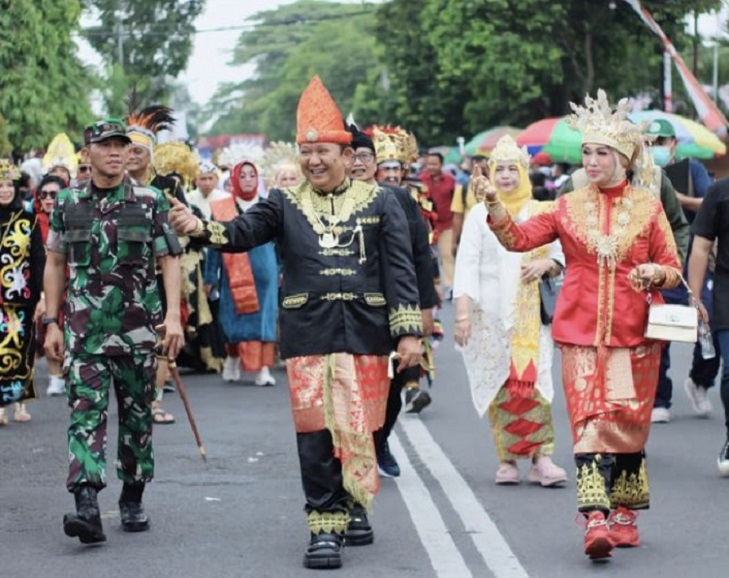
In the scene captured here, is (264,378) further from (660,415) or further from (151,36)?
(151,36)

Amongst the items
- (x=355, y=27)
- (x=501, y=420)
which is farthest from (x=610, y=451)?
(x=355, y=27)

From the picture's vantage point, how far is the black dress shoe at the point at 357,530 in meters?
9.30

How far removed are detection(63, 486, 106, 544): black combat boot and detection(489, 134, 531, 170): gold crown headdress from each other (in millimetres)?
3137

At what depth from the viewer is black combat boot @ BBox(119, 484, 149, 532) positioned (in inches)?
382

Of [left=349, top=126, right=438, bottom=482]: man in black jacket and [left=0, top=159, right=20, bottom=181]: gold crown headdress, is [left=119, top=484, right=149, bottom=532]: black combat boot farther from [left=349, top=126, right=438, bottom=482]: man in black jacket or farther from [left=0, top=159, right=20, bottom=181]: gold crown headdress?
[left=0, top=159, right=20, bottom=181]: gold crown headdress

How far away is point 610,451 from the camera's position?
907cm

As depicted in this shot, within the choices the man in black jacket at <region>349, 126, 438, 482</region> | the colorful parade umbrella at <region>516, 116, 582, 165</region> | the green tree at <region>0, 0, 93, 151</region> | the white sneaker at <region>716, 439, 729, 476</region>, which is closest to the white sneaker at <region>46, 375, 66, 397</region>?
the man in black jacket at <region>349, 126, 438, 482</region>

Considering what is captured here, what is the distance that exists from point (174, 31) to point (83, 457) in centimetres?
5728

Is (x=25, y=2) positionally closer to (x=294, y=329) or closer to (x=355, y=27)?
(x=294, y=329)

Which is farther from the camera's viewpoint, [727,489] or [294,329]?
[727,489]

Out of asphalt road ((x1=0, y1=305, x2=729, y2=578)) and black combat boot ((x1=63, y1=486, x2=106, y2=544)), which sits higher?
black combat boot ((x1=63, y1=486, x2=106, y2=544))

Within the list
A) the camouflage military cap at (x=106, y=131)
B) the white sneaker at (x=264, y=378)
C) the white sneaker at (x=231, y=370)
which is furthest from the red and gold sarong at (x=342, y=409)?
the white sneaker at (x=231, y=370)

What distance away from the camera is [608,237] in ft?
30.1

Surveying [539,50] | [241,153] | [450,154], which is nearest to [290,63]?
[450,154]
